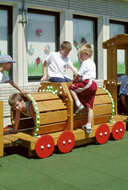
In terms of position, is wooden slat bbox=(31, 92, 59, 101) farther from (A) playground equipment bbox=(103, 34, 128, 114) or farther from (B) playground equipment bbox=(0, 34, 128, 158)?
(A) playground equipment bbox=(103, 34, 128, 114)

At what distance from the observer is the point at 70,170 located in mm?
4672

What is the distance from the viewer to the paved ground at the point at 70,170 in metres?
4.07

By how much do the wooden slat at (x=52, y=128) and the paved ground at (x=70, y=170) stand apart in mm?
414

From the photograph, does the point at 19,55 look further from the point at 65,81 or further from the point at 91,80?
the point at 91,80

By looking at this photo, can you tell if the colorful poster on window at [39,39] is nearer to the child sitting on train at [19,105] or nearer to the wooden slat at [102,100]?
the wooden slat at [102,100]

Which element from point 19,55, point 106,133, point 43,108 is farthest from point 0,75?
point 19,55

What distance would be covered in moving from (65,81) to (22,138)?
1.60m

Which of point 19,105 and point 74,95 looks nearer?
point 19,105

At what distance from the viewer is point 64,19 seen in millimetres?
9320

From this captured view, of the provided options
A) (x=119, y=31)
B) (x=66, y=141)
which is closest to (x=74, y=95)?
(x=66, y=141)

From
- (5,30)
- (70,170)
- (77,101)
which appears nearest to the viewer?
(70,170)

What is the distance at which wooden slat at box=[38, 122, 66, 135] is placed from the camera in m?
5.52

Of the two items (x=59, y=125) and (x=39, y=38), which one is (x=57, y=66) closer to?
(x=59, y=125)

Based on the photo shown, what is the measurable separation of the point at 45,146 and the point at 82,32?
574 centimetres
